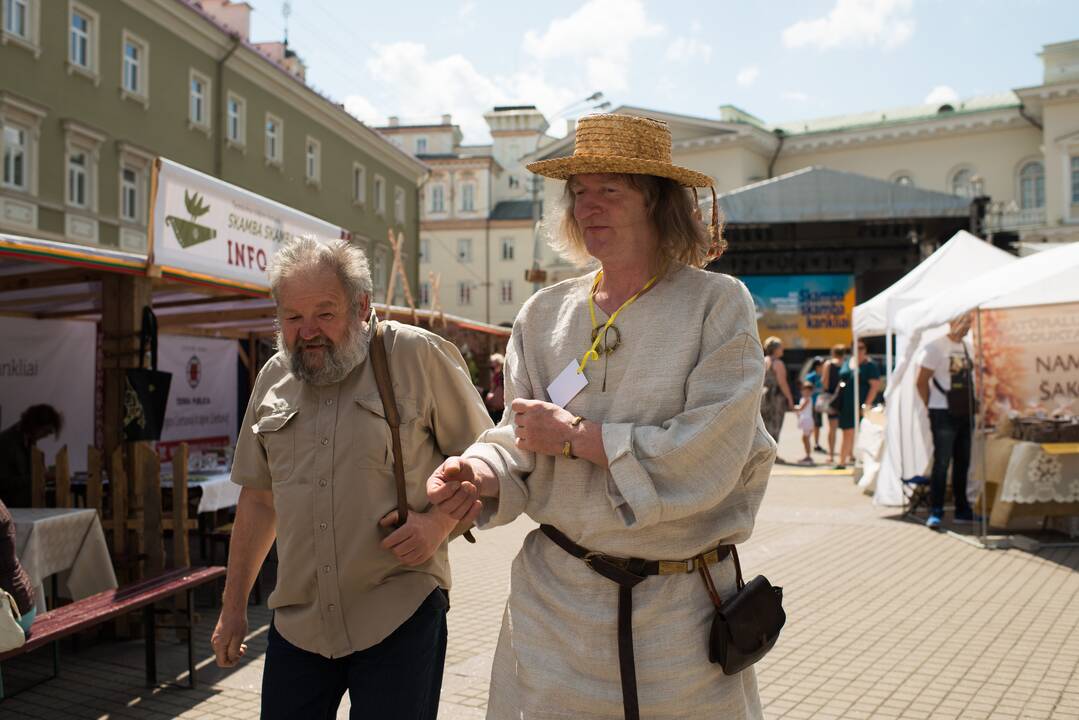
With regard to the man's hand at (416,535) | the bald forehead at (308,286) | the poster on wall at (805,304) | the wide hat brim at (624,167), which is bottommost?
the man's hand at (416,535)

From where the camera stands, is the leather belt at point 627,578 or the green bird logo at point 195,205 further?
the green bird logo at point 195,205

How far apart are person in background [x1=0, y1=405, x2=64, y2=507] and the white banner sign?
204 cm

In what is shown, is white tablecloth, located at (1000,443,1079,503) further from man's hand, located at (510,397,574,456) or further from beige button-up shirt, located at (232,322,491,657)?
man's hand, located at (510,397,574,456)

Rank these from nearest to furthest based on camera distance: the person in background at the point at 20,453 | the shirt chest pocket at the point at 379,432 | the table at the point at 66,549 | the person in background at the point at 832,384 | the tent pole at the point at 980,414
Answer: the shirt chest pocket at the point at 379,432, the table at the point at 66,549, the person in background at the point at 20,453, the tent pole at the point at 980,414, the person in background at the point at 832,384

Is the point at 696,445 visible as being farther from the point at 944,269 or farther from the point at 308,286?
the point at 944,269

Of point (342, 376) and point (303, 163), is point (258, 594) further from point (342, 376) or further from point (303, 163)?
point (303, 163)

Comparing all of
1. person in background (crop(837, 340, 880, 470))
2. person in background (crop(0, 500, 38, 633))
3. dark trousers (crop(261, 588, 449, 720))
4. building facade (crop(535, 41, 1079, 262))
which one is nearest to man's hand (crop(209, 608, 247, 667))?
dark trousers (crop(261, 588, 449, 720))

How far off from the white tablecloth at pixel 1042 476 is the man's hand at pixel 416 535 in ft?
24.0

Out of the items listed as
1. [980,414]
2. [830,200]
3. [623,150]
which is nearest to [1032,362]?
[980,414]

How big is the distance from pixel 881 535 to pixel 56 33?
20.0 m

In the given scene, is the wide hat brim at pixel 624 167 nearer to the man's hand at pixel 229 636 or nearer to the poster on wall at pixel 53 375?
the man's hand at pixel 229 636

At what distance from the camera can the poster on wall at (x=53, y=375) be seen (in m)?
8.96

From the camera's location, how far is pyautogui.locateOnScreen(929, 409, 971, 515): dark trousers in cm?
926

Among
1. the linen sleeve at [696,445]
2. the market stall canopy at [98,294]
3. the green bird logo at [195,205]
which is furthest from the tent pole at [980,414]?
the linen sleeve at [696,445]
